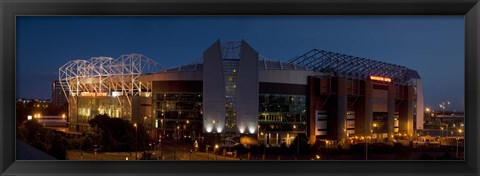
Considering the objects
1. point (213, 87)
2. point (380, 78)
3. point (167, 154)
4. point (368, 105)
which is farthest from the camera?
point (368, 105)

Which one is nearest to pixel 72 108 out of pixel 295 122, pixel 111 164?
pixel 295 122

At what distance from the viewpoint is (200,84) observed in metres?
10.7

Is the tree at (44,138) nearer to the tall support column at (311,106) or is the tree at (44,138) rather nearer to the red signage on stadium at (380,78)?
the tall support column at (311,106)

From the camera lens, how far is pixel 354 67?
39.9 ft

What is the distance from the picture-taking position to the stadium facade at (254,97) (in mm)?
10008

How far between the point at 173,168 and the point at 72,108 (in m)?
8.58

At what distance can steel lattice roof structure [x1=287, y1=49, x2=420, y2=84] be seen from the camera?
11.2 m

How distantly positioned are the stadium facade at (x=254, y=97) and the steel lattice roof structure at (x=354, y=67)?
26 mm

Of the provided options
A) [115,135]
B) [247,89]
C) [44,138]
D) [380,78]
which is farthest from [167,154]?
[380,78]

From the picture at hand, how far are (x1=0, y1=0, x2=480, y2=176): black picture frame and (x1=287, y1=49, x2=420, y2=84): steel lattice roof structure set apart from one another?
7.06 m

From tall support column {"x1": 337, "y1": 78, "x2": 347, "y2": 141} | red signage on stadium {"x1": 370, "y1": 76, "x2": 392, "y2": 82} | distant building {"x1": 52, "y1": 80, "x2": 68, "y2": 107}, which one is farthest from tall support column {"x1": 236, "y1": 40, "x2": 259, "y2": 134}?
red signage on stadium {"x1": 370, "y1": 76, "x2": 392, "y2": 82}
